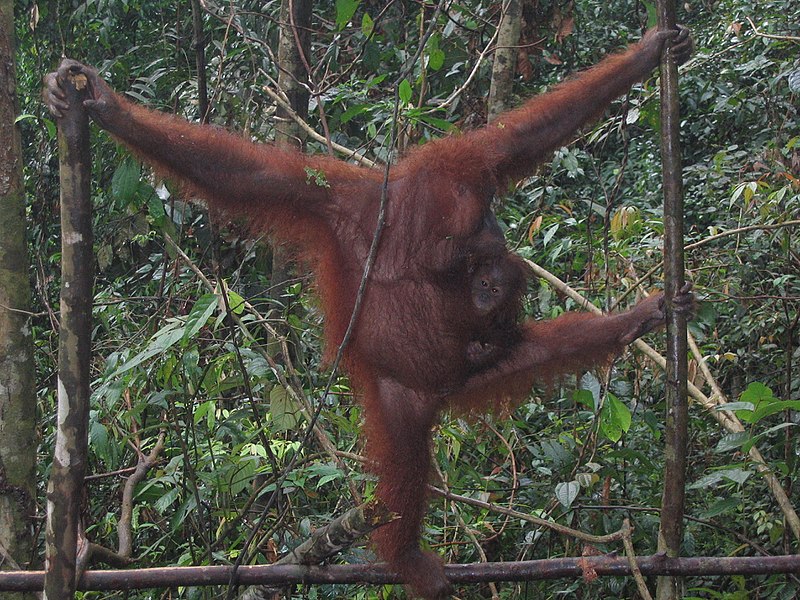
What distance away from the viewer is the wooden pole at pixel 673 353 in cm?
212

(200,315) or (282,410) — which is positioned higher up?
(200,315)

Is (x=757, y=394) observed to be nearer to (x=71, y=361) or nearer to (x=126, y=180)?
(x=71, y=361)

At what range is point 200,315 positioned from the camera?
2.62 metres

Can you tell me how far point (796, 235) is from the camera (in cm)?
438

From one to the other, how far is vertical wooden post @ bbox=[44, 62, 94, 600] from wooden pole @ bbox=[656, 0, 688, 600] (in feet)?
4.67

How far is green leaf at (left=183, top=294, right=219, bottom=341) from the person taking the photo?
2.55m

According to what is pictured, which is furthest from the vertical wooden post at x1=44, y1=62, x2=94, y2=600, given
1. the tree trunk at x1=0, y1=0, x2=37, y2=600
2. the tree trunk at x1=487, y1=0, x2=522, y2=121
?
the tree trunk at x1=487, y1=0, x2=522, y2=121

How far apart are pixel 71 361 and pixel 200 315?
93cm

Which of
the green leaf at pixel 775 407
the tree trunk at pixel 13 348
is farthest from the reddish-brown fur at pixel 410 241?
the green leaf at pixel 775 407

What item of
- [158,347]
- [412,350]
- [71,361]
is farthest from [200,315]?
[71,361]

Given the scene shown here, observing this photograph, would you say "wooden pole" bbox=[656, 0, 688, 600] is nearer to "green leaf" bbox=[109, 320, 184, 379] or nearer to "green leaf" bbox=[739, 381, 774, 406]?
"green leaf" bbox=[739, 381, 774, 406]

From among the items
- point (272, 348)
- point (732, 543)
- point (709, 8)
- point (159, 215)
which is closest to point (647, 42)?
point (159, 215)

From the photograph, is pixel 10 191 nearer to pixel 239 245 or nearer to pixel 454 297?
pixel 454 297

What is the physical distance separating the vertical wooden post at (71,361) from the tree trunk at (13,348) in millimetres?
982
